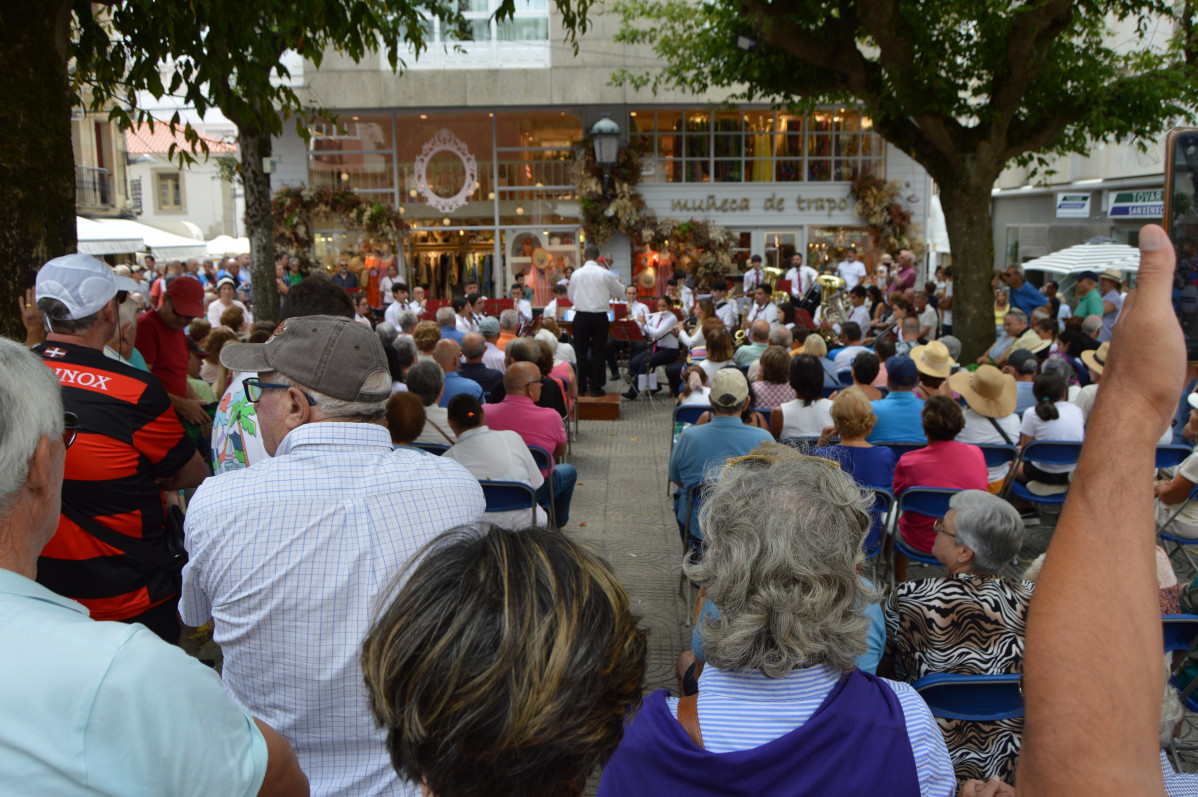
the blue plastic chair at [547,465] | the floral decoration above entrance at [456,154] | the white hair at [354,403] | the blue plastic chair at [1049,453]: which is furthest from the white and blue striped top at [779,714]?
the floral decoration above entrance at [456,154]

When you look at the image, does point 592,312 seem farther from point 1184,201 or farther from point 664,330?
point 1184,201

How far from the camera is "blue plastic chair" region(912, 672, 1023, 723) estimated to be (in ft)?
7.80

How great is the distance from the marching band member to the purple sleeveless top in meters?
9.74

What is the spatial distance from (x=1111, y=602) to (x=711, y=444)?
3745 millimetres

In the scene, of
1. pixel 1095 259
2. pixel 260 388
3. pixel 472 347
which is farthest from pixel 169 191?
pixel 260 388

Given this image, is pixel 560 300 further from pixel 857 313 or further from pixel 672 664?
pixel 672 664

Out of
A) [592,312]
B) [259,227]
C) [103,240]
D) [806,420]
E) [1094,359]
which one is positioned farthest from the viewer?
[103,240]

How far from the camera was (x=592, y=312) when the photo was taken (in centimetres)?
1073

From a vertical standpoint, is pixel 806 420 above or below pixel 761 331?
below

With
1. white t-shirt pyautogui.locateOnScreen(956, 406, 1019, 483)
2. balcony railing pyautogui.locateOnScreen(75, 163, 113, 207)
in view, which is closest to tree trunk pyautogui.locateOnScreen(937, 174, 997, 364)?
white t-shirt pyautogui.locateOnScreen(956, 406, 1019, 483)

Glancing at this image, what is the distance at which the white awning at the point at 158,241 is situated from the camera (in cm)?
1877

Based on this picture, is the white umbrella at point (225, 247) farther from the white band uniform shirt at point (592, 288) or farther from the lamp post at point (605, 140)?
the white band uniform shirt at point (592, 288)

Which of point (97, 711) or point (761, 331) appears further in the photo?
Result: point (761, 331)

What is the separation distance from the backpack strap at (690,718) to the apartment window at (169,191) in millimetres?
45785
